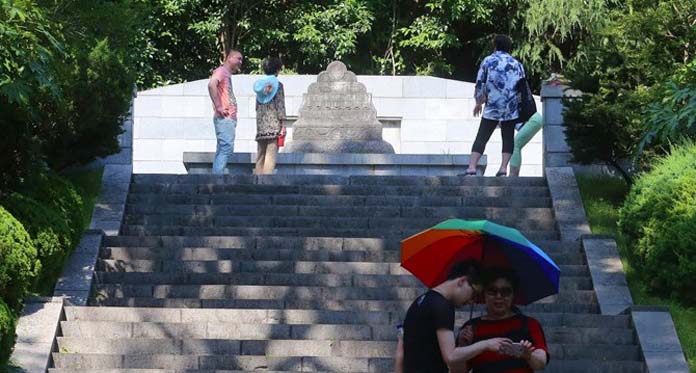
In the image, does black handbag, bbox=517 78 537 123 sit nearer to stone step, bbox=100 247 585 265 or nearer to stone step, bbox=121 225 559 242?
stone step, bbox=121 225 559 242

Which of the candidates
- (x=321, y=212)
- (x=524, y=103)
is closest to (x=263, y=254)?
(x=321, y=212)

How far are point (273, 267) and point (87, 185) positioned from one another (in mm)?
3314

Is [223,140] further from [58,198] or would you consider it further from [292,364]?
[292,364]

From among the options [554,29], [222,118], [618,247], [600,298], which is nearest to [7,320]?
[600,298]

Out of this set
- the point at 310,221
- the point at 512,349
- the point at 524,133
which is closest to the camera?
the point at 512,349

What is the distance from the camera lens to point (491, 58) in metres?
16.5

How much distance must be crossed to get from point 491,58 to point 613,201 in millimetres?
2191

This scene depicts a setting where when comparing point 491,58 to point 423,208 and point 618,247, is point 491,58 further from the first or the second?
point 618,247

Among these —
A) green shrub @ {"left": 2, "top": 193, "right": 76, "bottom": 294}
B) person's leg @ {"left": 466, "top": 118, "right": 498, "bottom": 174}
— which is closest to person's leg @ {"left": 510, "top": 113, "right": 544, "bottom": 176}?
person's leg @ {"left": 466, "top": 118, "right": 498, "bottom": 174}

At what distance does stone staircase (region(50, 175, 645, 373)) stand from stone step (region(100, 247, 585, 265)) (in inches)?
0.5

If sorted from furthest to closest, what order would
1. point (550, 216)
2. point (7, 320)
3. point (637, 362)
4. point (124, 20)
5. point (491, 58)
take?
point (491, 58) → point (550, 216) → point (124, 20) → point (637, 362) → point (7, 320)

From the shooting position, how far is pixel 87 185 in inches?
628

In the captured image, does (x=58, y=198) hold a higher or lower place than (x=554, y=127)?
lower

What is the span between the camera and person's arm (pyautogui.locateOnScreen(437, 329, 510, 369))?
22.5 feet
